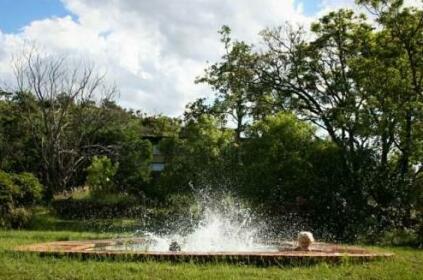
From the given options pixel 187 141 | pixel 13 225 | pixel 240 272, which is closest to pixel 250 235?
pixel 240 272

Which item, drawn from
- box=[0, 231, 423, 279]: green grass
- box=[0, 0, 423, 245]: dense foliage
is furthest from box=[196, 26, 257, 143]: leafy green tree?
box=[0, 231, 423, 279]: green grass

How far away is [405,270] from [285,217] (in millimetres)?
10043

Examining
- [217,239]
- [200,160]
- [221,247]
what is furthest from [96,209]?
[221,247]

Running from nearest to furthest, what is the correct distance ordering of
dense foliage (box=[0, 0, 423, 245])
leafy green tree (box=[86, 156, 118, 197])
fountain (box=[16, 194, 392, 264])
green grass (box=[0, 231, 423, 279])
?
green grass (box=[0, 231, 423, 279]) → fountain (box=[16, 194, 392, 264]) → dense foliage (box=[0, 0, 423, 245]) → leafy green tree (box=[86, 156, 118, 197])

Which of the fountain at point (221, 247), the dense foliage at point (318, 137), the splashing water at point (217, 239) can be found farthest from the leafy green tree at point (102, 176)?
the splashing water at point (217, 239)

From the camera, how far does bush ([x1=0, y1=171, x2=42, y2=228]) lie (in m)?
19.5

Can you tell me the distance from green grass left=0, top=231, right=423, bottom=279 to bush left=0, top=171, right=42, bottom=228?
10.4 m

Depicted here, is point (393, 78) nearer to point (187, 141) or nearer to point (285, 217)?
point (285, 217)

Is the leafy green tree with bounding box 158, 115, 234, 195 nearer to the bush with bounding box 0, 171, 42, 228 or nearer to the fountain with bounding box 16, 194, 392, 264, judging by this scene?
the fountain with bounding box 16, 194, 392, 264

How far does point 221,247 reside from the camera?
11.8 m

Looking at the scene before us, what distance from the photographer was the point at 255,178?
66.9 ft

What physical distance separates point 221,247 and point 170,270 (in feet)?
11.6

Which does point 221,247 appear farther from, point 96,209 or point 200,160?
point 200,160

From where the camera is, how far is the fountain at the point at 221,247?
30.4 ft
